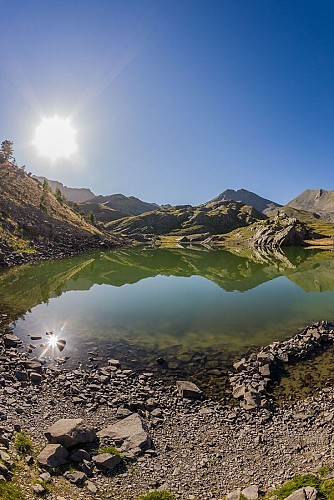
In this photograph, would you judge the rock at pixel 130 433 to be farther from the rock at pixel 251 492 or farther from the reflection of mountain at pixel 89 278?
the reflection of mountain at pixel 89 278

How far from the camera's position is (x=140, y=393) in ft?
78.9

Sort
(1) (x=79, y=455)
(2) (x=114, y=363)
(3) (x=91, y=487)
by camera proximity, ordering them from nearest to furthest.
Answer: (3) (x=91, y=487) < (1) (x=79, y=455) < (2) (x=114, y=363)

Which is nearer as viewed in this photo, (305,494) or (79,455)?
(305,494)

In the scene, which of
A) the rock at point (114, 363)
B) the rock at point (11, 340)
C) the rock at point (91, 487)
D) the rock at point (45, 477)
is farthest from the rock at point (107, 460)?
the rock at point (11, 340)

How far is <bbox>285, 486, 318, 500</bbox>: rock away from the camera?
38.7ft

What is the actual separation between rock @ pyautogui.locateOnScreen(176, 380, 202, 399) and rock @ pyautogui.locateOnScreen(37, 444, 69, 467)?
34.2ft

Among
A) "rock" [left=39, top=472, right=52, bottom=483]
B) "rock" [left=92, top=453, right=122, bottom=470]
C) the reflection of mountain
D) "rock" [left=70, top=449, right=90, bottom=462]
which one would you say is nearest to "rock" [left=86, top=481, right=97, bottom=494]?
"rock" [left=92, top=453, right=122, bottom=470]

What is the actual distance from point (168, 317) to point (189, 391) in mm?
22140

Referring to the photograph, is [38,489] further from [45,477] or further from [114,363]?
[114,363]

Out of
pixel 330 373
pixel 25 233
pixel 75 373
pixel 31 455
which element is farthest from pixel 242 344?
pixel 25 233

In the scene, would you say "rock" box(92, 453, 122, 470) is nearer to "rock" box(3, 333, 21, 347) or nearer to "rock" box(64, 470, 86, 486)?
"rock" box(64, 470, 86, 486)

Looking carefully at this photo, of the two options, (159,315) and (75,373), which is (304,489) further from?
(159,315)

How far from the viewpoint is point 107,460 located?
636 inches

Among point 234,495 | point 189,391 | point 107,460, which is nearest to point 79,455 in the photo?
point 107,460
